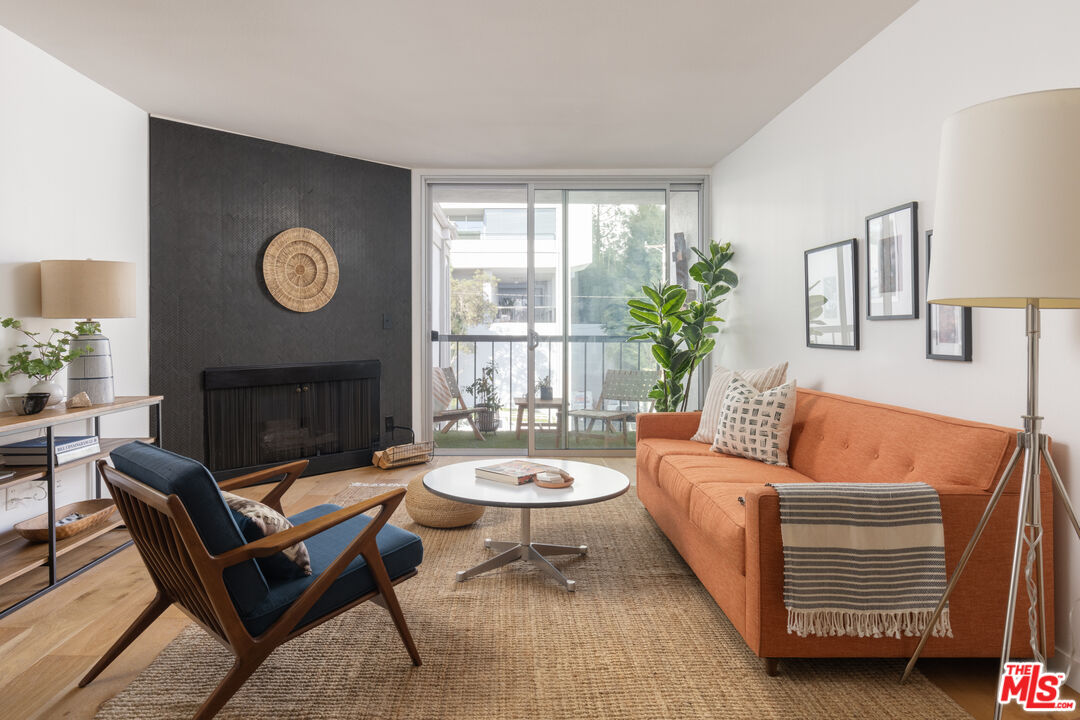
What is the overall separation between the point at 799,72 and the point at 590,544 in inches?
110

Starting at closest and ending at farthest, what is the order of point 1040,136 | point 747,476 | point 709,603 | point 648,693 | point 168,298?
point 1040,136 < point 648,693 < point 709,603 < point 747,476 < point 168,298

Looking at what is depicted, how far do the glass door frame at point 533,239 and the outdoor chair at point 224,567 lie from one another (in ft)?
11.7

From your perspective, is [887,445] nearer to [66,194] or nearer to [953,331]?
[953,331]

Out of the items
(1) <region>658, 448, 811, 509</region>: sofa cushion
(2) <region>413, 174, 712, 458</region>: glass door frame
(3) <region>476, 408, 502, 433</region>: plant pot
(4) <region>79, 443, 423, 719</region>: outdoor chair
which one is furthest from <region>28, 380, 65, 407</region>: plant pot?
(3) <region>476, 408, 502, 433</region>: plant pot

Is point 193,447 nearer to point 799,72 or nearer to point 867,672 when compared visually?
point 867,672

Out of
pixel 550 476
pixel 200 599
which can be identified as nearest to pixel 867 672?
pixel 550 476

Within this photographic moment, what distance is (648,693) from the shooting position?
1.96 m

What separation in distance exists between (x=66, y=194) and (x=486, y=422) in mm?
3624

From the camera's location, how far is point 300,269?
16.0ft

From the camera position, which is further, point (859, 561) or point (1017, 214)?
point (859, 561)

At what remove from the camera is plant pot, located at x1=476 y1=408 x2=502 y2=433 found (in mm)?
6027

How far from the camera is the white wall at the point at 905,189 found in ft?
6.81

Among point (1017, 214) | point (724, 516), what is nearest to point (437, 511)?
point (724, 516)

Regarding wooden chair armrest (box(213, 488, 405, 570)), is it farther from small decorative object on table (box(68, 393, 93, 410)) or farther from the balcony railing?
the balcony railing
